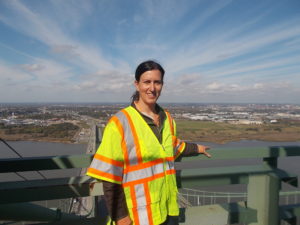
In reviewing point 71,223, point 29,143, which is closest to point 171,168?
point 71,223

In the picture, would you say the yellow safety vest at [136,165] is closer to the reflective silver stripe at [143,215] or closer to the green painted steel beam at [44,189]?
the reflective silver stripe at [143,215]

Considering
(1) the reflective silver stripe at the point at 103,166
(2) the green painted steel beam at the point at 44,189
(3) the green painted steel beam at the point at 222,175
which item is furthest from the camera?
(3) the green painted steel beam at the point at 222,175

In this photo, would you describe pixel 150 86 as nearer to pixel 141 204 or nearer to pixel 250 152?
pixel 141 204

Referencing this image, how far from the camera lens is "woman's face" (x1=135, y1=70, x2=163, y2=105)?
1176mm

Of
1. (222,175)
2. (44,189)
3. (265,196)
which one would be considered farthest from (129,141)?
(265,196)

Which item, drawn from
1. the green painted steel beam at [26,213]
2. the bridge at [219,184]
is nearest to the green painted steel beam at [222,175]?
the bridge at [219,184]

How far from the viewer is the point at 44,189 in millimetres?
1123

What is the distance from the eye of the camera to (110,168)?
0.98 metres

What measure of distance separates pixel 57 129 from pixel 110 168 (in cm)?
2057

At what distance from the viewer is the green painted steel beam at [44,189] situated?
109cm

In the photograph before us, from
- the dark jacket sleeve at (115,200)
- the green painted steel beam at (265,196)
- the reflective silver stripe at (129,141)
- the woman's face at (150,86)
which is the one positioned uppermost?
the woman's face at (150,86)

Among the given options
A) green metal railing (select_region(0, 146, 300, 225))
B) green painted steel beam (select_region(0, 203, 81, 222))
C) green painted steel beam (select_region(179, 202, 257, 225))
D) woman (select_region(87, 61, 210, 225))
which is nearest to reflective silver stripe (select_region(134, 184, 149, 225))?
woman (select_region(87, 61, 210, 225))

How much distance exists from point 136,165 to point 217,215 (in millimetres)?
660

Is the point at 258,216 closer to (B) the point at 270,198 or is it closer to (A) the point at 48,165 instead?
(B) the point at 270,198
